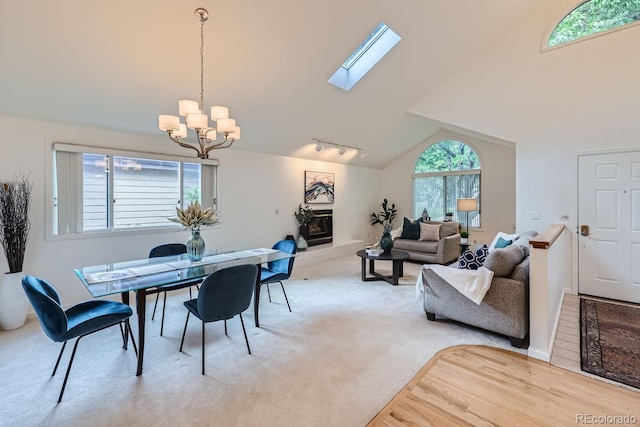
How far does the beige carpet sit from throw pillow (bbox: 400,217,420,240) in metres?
2.97

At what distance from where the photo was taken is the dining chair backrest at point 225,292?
2262 mm

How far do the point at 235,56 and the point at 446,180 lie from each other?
5713mm

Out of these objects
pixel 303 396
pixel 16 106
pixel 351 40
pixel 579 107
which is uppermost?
pixel 351 40

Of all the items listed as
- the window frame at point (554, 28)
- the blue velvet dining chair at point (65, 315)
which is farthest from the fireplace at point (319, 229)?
the window frame at point (554, 28)

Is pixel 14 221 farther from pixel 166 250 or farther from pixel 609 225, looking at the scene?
pixel 609 225

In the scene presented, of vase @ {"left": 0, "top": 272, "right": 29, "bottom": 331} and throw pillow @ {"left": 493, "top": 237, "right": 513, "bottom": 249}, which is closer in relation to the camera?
vase @ {"left": 0, "top": 272, "right": 29, "bottom": 331}

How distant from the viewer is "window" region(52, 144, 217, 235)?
11.3 ft

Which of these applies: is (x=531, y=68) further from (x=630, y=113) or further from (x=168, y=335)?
(x=168, y=335)

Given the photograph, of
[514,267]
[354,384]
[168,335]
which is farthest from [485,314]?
[168,335]

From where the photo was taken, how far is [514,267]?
2.79m

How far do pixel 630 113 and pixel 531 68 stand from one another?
4.48 ft

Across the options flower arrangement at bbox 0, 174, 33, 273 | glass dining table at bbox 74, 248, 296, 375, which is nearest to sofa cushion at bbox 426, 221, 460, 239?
glass dining table at bbox 74, 248, 296, 375

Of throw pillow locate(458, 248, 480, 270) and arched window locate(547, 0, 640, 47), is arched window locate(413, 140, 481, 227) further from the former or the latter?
throw pillow locate(458, 248, 480, 270)

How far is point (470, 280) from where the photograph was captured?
2.84 meters
